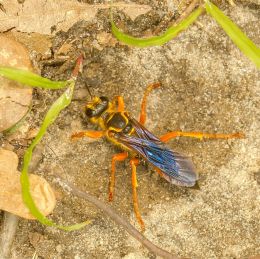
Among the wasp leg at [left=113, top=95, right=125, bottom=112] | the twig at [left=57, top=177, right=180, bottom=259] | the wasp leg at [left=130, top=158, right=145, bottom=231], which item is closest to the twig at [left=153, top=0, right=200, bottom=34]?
the wasp leg at [left=113, top=95, right=125, bottom=112]

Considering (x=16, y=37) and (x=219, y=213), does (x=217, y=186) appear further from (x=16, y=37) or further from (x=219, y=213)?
(x=16, y=37)

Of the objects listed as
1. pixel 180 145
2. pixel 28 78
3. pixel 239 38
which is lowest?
pixel 180 145

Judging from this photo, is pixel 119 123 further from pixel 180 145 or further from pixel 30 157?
pixel 30 157

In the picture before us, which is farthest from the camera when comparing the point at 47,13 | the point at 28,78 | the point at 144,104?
the point at 144,104

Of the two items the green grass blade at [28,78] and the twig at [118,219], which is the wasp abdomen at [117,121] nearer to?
the green grass blade at [28,78]

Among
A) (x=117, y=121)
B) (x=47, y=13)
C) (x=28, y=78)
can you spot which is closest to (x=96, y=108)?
(x=117, y=121)

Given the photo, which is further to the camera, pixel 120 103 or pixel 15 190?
pixel 120 103

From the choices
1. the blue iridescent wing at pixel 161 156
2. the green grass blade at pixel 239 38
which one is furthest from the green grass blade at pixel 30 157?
the green grass blade at pixel 239 38
